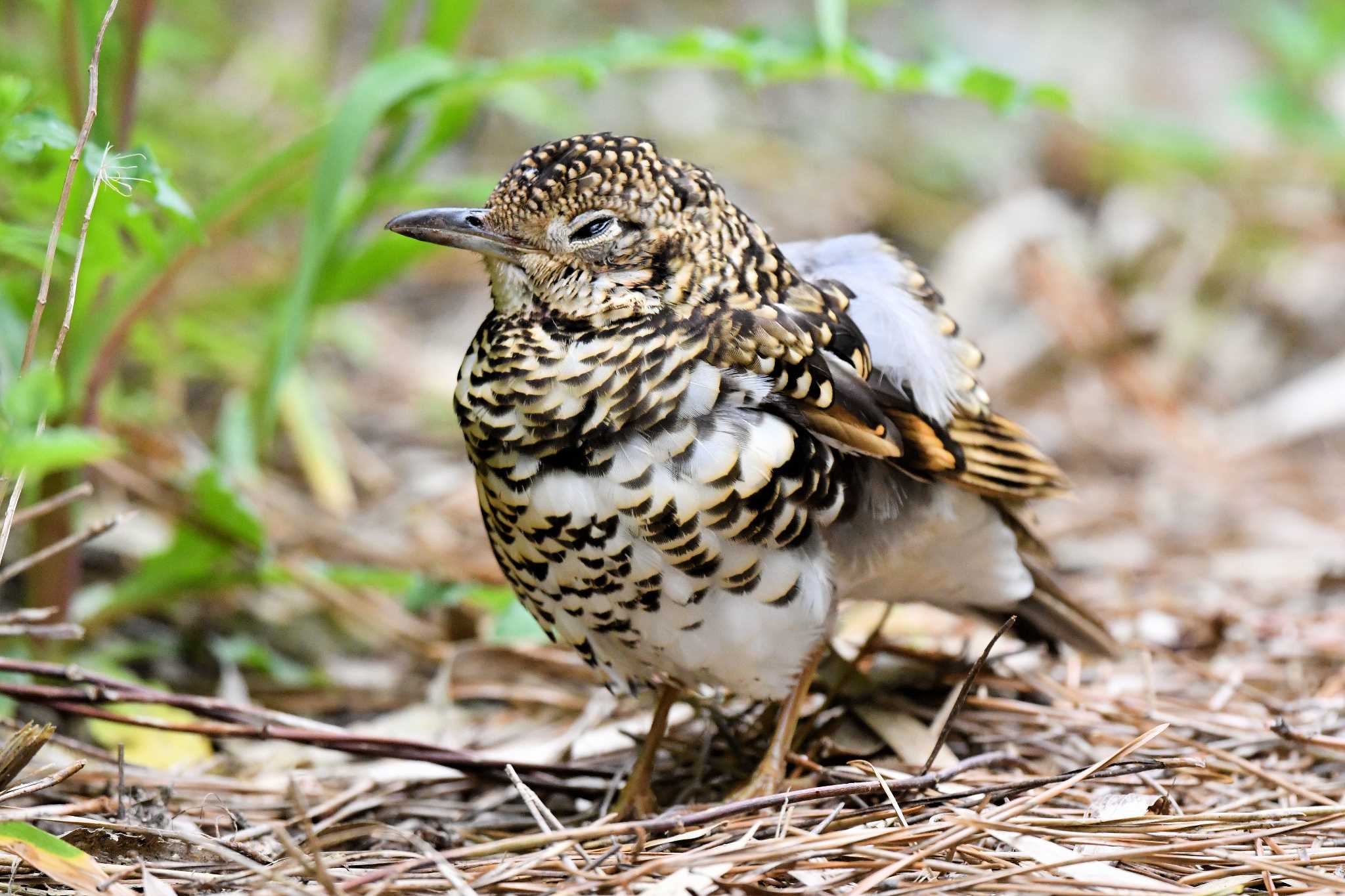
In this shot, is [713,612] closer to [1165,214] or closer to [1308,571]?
[1308,571]

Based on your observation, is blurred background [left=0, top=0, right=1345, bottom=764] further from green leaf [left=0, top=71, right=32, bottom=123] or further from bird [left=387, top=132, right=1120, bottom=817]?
bird [left=387, top=132, right=1120, bottom=817]

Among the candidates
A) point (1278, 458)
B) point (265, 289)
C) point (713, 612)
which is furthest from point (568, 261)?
point (1278, 458)

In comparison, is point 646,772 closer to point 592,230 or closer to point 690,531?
point 690,531

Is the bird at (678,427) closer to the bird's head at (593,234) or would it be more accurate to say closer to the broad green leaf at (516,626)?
the bird's head at (593,234)

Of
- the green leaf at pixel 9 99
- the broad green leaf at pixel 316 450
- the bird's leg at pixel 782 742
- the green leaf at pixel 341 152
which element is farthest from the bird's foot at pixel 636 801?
the broad green leaf at pixel 316 450

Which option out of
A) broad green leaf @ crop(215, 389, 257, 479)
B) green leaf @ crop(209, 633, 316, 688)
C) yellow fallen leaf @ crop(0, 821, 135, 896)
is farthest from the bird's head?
broad green leaf @ crop(215, 389, 257, 479)

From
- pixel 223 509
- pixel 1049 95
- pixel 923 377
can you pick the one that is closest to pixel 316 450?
pixel 223 509

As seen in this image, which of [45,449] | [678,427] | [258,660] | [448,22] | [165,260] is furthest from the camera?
[448,22]
